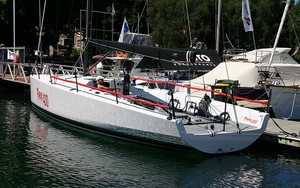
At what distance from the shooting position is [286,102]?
15586 mm

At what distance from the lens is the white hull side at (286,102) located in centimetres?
1544

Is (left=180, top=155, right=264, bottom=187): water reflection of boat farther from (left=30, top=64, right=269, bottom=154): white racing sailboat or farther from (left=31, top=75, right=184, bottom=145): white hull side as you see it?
(left=31, top=75, right=184, bottom=145): white hull side

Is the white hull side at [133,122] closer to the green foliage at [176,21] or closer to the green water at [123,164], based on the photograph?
the green water at [123,164]

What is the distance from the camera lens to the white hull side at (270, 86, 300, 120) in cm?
1544

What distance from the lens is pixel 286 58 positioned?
21.2 metres

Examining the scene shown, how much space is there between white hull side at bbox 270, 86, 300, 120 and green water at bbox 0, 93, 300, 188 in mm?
2933

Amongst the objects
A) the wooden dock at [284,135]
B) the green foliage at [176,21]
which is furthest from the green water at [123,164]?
the green foliage at [176,21]

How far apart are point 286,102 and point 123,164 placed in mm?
7038

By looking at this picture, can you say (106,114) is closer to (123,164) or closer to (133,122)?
(133,122)

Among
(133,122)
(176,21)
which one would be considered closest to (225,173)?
(133,122)

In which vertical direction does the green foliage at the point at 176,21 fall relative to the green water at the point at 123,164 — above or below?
above

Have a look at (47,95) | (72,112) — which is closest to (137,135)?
(72,112)

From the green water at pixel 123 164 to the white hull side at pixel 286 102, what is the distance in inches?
115

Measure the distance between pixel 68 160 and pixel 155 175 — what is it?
245 centimetres
